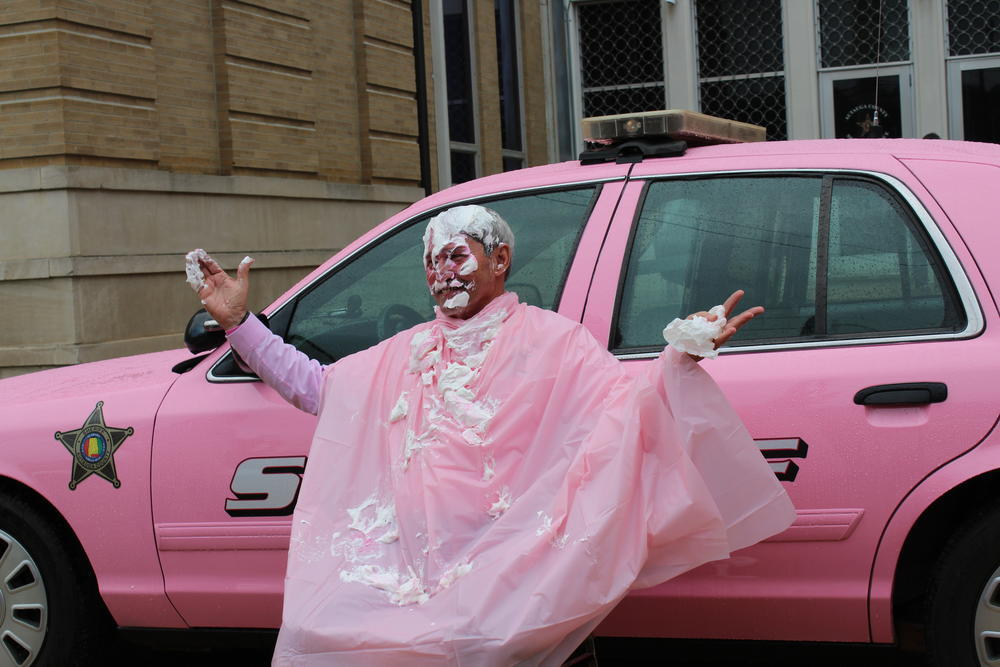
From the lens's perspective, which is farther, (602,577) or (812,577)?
(812,577)

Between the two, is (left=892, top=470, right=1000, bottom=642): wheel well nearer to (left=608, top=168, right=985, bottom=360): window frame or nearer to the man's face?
(left=608, top=168, right=985, bottom=360): window frame

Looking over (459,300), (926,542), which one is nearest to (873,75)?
(926,542)

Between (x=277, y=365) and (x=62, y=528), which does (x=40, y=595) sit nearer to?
(x=62, y=528)

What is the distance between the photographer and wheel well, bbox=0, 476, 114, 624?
4.35m

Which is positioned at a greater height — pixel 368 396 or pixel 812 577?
pixel 368 396

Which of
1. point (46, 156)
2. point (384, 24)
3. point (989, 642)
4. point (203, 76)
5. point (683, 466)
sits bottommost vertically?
point (989, 642)

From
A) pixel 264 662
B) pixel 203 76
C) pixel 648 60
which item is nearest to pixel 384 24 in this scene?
pixel 203 76

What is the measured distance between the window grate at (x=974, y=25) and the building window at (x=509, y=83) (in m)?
5.73

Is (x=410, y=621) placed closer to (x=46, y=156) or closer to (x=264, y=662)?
(x=264, y=662)

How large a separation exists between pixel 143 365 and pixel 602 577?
215 cm

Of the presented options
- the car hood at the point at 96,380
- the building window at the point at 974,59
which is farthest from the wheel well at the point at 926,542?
the building window at the point at 974,59

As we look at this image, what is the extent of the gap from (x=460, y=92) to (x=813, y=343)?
13694mm

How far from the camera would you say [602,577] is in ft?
10.3

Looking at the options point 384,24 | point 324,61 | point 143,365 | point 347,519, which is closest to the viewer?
point 347,519
